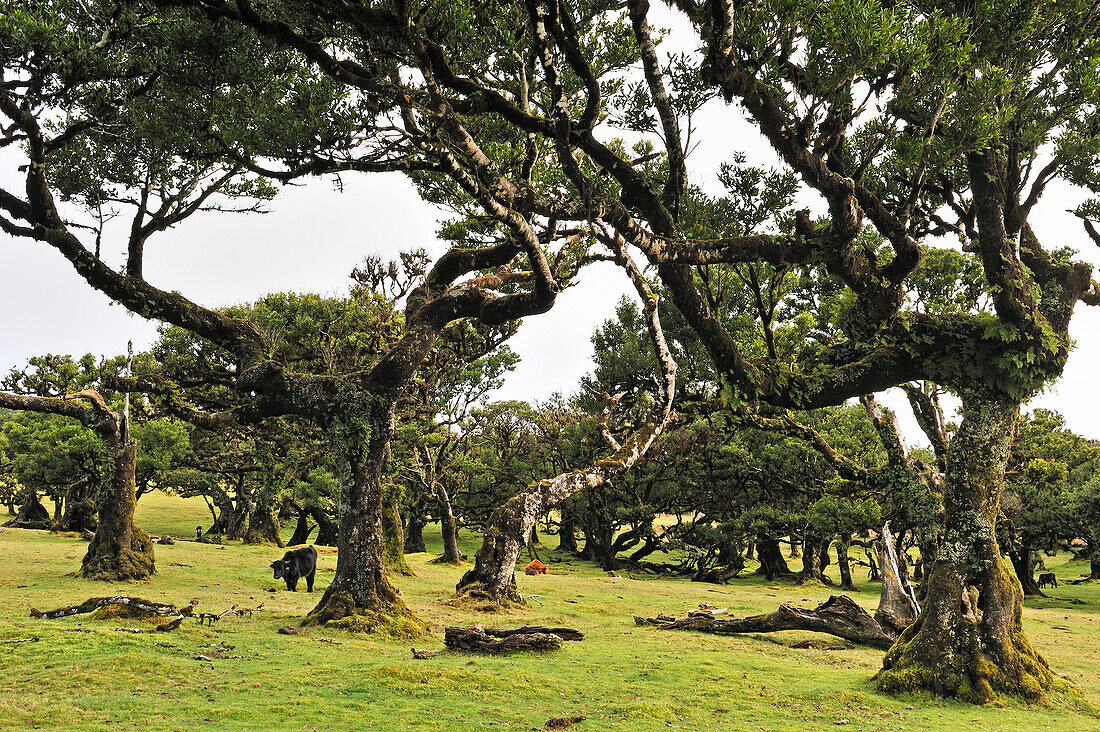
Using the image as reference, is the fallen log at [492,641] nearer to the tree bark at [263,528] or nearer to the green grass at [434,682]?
the green grass at [434,682]

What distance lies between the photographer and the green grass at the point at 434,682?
263 inches

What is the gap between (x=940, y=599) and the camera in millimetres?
9383

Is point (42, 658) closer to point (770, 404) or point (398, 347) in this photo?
point (398, 347)

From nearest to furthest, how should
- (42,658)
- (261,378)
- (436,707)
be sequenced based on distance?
(436,707), (42,658), (261,378)

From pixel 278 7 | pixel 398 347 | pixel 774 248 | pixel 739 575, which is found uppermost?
pixel 278 7

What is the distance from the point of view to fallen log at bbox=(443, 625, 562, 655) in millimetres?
10414

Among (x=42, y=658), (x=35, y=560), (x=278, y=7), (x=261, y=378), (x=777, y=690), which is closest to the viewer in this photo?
(x=42, y=658)

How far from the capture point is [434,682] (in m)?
8.19

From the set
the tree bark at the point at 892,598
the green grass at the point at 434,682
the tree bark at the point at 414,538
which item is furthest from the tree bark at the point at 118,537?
the tree bark at the point at 414,538

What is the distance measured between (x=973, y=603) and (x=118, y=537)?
18.6 m

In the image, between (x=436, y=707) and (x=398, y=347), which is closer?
(x=436, y=707)

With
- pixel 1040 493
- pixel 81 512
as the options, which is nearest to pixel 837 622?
pixel 1040 493

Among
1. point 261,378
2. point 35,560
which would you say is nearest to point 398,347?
point 261,378

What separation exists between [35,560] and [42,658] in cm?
1535
